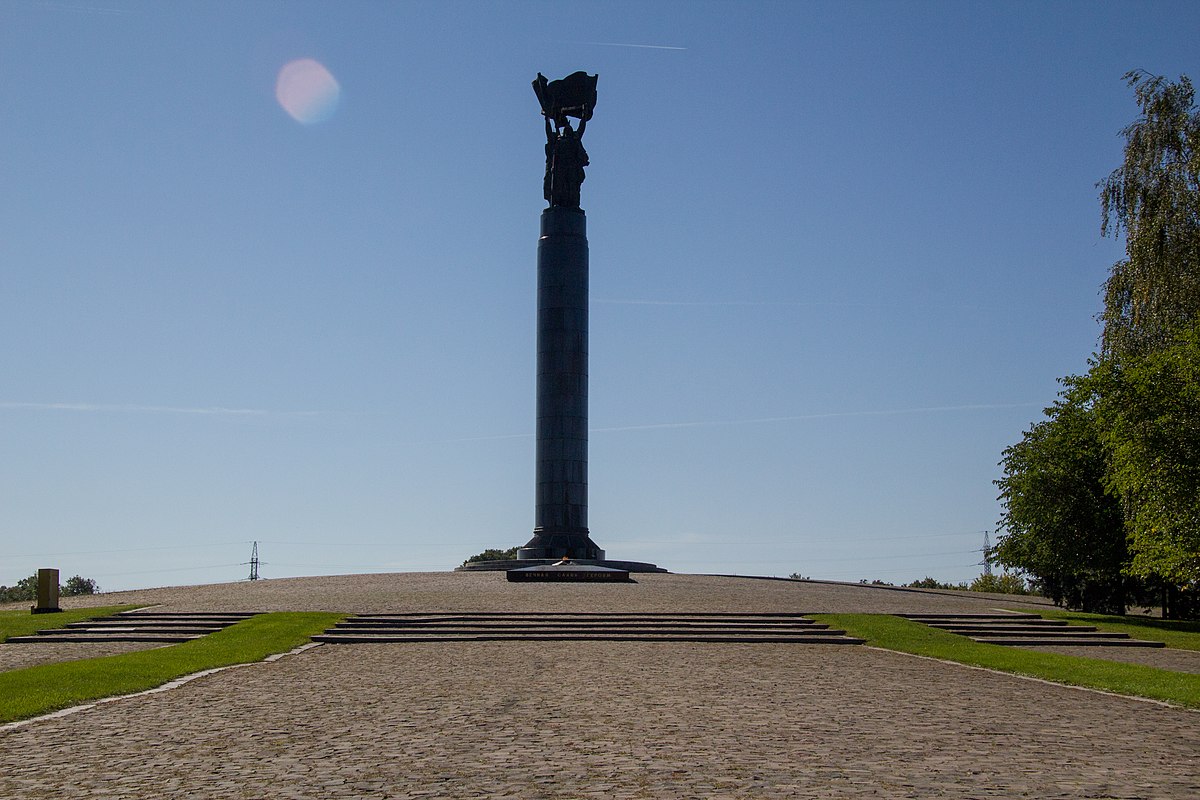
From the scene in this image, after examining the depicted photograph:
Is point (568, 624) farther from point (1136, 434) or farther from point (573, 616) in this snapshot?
point (1136, 434)

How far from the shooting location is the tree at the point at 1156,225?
3559 cm

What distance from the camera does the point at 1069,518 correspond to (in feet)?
138

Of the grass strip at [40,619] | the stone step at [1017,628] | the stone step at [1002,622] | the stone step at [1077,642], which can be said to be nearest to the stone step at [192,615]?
the grass strip at [40,619]

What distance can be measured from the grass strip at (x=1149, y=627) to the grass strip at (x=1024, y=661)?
236 inches

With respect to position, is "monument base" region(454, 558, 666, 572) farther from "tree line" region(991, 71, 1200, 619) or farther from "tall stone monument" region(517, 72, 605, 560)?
"tree line" region(991, 71, 1200, 619)

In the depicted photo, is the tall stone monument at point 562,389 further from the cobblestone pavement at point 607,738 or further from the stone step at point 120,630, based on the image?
the cobblestone pavement at point 607,738

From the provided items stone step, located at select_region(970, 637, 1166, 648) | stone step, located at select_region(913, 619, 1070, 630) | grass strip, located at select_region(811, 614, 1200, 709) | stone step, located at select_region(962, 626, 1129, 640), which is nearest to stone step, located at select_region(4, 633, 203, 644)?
grass strip, located at select_region(811, 614, 1200, 709)

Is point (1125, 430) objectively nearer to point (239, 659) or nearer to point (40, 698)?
point (239, 659)

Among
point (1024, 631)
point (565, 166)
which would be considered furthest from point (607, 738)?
point (565, 166)

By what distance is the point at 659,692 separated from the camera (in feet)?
62.6

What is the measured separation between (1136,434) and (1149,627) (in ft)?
27.9

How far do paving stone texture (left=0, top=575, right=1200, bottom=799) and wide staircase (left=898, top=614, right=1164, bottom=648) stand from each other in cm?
811

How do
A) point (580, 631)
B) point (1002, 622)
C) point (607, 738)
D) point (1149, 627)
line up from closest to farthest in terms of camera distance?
point (607, 738), point (580, 631), point (1002, 622), point (1149, 627)

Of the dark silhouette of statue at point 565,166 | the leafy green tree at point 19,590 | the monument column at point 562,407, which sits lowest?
the leafy green tree at point 19,590
